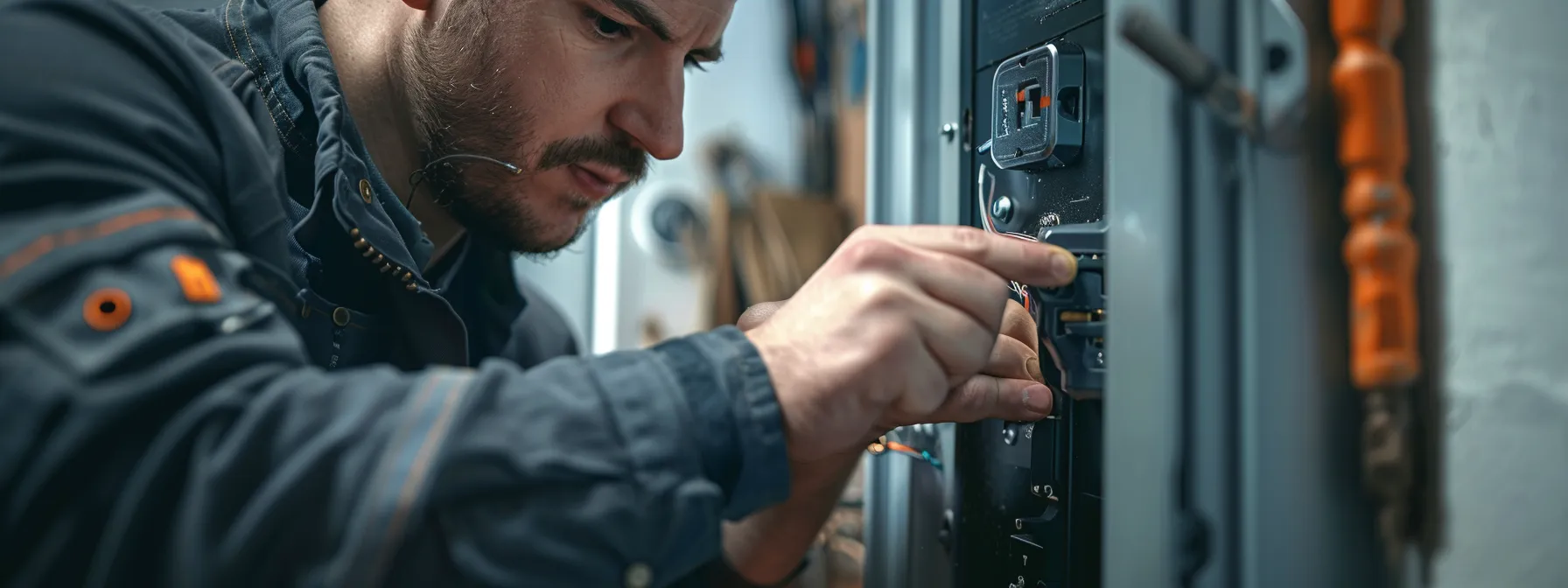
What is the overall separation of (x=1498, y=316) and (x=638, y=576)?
419mm

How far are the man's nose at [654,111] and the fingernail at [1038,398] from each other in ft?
1.42

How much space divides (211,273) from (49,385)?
0.08m

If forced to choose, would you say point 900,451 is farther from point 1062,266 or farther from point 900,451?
point 1062,266

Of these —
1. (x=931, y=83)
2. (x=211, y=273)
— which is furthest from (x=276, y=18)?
(x=931, y=83)

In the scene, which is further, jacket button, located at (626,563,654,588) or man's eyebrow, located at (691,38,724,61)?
man's eyebrow, located at (691,38,724,61)

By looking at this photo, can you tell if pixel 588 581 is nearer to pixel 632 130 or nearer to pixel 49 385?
pixel 49 385

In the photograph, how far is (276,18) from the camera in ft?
2.72

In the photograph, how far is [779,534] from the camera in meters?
0.82

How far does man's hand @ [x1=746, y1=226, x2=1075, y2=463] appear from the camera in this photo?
0.44 meters

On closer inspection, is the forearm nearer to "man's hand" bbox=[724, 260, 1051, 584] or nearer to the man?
"man's hand" bbox=[724, 260, 1051, 584]

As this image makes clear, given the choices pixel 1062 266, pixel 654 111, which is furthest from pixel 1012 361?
pixel 654 111

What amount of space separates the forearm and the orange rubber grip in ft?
1.47

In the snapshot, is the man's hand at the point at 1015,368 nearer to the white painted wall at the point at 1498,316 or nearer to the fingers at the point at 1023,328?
the fingers at the point at 1023,328

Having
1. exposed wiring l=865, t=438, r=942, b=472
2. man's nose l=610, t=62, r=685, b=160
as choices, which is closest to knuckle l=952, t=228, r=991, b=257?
exposed wiring l=865, t=438, r=942, b=472
